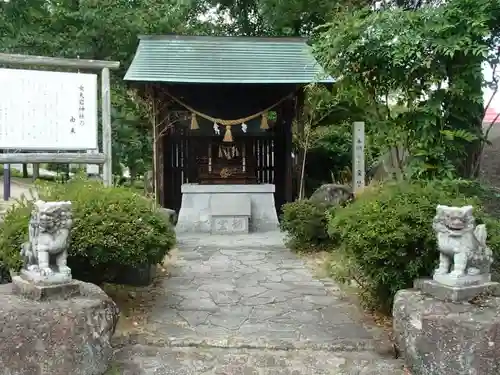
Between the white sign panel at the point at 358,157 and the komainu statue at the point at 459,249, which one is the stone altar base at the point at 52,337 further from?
the white sign panel at the point at 358,157

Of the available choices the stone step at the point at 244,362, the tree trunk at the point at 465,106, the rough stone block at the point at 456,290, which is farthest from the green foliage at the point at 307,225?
the rough stone block at the point at 456,290

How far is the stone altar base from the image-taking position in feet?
11.8

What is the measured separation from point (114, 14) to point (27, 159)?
945 cm

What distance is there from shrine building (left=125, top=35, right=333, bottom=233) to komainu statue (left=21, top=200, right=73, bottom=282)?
6.81 metres

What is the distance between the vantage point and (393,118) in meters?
6.17

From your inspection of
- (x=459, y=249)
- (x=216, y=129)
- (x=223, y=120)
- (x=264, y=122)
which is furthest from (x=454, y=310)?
(x=216, y=129)

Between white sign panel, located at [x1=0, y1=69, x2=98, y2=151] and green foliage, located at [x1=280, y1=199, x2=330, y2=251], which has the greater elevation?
white sign panel, located at [x1=0, y1=69, x2=98, y2=151]

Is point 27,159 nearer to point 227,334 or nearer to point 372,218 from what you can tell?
point 227,334

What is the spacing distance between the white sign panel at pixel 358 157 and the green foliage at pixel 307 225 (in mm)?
2214

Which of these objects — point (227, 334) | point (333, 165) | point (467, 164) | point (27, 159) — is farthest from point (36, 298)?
point (333, 165)

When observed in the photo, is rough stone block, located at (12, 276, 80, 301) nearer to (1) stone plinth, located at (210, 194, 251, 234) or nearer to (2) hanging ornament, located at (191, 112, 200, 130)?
(1) stone plinth, located at (210, 194, 251, 234)

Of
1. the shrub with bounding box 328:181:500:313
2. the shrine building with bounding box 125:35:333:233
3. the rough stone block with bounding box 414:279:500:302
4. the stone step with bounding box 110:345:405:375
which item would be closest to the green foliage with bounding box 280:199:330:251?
the shrine building with bounding box 125:35:333:233

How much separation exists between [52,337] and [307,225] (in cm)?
564

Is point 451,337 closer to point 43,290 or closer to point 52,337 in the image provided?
point 52,337
